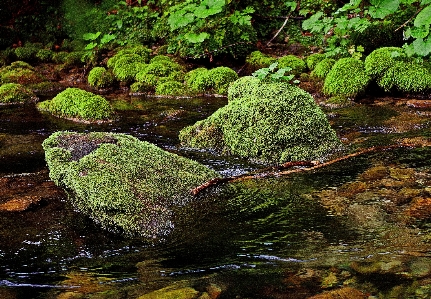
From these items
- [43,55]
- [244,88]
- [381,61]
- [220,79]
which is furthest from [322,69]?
[43,55]

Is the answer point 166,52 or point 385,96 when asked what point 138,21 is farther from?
point 385,96

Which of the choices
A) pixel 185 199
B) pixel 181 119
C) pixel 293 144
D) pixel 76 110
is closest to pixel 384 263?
pixel 185 199

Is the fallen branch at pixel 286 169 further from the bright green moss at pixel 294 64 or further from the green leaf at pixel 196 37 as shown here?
the green leaf at pixel 196 37

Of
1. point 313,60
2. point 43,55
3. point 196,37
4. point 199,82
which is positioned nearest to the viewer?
point 199,82

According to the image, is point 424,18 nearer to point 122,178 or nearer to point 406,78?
point 122,178

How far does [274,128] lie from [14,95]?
243 inches

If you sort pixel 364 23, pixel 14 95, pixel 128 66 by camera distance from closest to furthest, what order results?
1. pixel 364 23
2. pixel 14 95
3. pixel 128 66

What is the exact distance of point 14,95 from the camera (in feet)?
30.8

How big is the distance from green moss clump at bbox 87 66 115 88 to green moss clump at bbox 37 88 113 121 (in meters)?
2.50

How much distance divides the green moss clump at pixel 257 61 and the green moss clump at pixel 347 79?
2.03 meters

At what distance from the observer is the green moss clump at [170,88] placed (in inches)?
382

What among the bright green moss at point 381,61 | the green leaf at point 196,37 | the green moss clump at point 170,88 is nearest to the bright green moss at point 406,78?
the bright green moss at point 381,61

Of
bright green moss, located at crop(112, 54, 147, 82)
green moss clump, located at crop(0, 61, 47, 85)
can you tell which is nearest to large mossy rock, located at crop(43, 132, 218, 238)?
bright green moss, located at crop(112, 54, 147, 82)

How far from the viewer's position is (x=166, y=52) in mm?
12258
